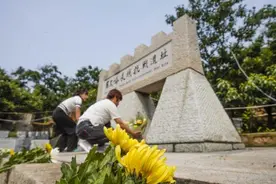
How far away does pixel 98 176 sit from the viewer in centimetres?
56

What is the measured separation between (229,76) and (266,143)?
6.42 m

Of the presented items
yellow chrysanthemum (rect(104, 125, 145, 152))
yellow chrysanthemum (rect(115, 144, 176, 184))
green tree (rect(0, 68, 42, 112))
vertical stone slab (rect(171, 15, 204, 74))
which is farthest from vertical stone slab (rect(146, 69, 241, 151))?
green tree (rect(0, 68, 42, 112))

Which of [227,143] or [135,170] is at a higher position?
[135,170]

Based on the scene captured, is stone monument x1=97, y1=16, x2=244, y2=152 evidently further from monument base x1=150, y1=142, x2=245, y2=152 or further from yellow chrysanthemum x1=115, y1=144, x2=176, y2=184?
yellow chrysanthemum x1=115, y1=144, x2=176, y2=184

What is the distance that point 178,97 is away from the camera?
3.54 m

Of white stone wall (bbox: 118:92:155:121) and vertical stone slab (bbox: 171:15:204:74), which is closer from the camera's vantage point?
vertical stone slab (bbox: 171:15:204:74)

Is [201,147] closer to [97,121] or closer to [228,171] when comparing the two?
[97,121]

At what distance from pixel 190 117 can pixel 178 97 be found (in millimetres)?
546

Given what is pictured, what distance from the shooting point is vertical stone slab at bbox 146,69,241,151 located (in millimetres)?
2908

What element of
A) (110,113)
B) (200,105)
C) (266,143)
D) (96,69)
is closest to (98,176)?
(110,113)

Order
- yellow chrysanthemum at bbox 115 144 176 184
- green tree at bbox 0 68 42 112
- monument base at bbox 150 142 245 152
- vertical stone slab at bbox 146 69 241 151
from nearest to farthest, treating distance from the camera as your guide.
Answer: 1. yellow chrysanthemum at bbox 115 144 176 184
2. monument base at bbox 150 142 245 152
3. vertical stone slab at bbox 146 69 241 151
4. green tree at bbox 0 68 42 112

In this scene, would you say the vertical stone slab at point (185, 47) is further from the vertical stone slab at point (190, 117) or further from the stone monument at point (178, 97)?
the vertical stone slab at point (190, 117)

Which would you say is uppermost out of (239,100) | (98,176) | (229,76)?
(229,76)

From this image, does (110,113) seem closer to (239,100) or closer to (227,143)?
(227,143)
